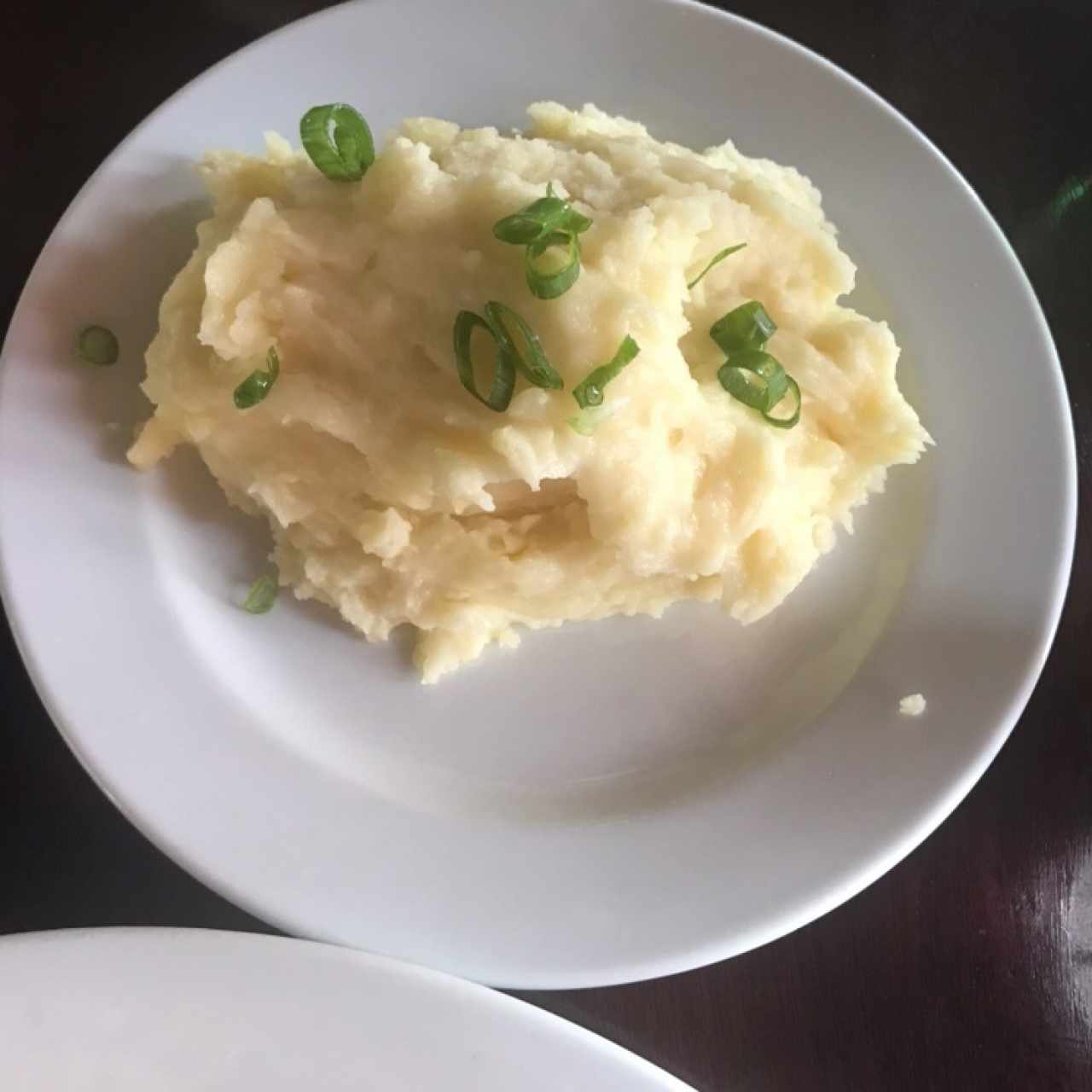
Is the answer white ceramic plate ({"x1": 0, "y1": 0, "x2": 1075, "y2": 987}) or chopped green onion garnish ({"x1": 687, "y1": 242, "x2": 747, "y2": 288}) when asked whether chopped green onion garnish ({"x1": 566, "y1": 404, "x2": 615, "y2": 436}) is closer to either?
chopped green onion garnish ({"x1": 687, "y1": 242, "x2": 747, "y2": 288})

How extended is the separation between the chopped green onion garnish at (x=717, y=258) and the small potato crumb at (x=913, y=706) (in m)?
1.27

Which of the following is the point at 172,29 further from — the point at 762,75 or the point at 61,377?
the point at 762,75

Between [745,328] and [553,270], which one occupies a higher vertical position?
[553,270]

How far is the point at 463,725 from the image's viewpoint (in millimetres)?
2684

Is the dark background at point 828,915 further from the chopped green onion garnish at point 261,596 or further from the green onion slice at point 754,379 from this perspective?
the green onion slice at point 754,379

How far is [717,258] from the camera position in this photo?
103 inches

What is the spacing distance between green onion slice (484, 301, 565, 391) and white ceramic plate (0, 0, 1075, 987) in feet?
2.58

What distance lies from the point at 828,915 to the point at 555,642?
3.60ft

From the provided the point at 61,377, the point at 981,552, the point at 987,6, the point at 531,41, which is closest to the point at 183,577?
the point at 61,377

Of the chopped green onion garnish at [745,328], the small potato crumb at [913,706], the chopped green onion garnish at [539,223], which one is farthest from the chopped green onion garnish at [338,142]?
the small potato crumb at [913,706]

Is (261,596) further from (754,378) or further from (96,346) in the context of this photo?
(754,378)

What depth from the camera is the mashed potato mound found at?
2.46 m

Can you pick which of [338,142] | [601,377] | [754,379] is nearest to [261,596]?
[601,377]

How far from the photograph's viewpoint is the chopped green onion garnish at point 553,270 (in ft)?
7.70
